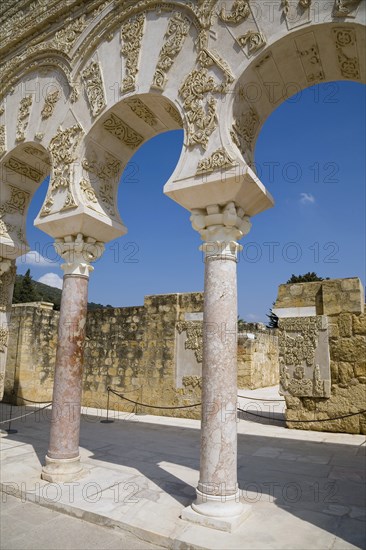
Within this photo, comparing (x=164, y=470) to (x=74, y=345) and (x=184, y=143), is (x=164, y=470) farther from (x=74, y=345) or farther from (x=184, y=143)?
(x=184, y=143)

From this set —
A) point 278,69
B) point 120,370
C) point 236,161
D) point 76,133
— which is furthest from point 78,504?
point 120,370

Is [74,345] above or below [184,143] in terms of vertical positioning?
below

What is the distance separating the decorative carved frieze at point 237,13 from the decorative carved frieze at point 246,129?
0.84 m

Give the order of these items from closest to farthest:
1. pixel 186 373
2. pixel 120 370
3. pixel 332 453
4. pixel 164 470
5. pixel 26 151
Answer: pixel 164 470 → pixel 332 453 → pixel 26 151 → pixel 186 373 → pixel 120 370

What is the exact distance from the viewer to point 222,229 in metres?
3.76

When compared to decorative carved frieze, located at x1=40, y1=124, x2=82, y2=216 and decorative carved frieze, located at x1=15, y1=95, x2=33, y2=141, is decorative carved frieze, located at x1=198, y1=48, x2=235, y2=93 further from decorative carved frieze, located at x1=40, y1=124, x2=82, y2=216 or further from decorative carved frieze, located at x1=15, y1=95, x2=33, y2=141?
decorative carved frieze, located at x1=15, y1=95, x2=33, y2=141

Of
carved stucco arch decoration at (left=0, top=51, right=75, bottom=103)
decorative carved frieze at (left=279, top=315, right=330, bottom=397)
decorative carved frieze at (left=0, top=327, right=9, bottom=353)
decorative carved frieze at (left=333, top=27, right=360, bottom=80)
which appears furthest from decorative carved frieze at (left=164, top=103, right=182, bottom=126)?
decorative carved frieze at (left=0, top=327, right=9, bottom=353)

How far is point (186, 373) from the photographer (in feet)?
27.7

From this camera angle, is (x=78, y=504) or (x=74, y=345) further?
(x=74, y=345)

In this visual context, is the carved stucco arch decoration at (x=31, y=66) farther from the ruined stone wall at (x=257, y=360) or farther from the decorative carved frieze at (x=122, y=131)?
the ruined stone wall at (x=257, y=360)

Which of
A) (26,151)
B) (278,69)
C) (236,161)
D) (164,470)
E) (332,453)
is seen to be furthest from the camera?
(26,151)

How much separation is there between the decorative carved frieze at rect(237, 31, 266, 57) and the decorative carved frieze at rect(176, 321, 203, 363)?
5650 millimetres

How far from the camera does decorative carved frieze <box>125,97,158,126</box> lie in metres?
4.73

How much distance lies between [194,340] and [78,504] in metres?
4.95
